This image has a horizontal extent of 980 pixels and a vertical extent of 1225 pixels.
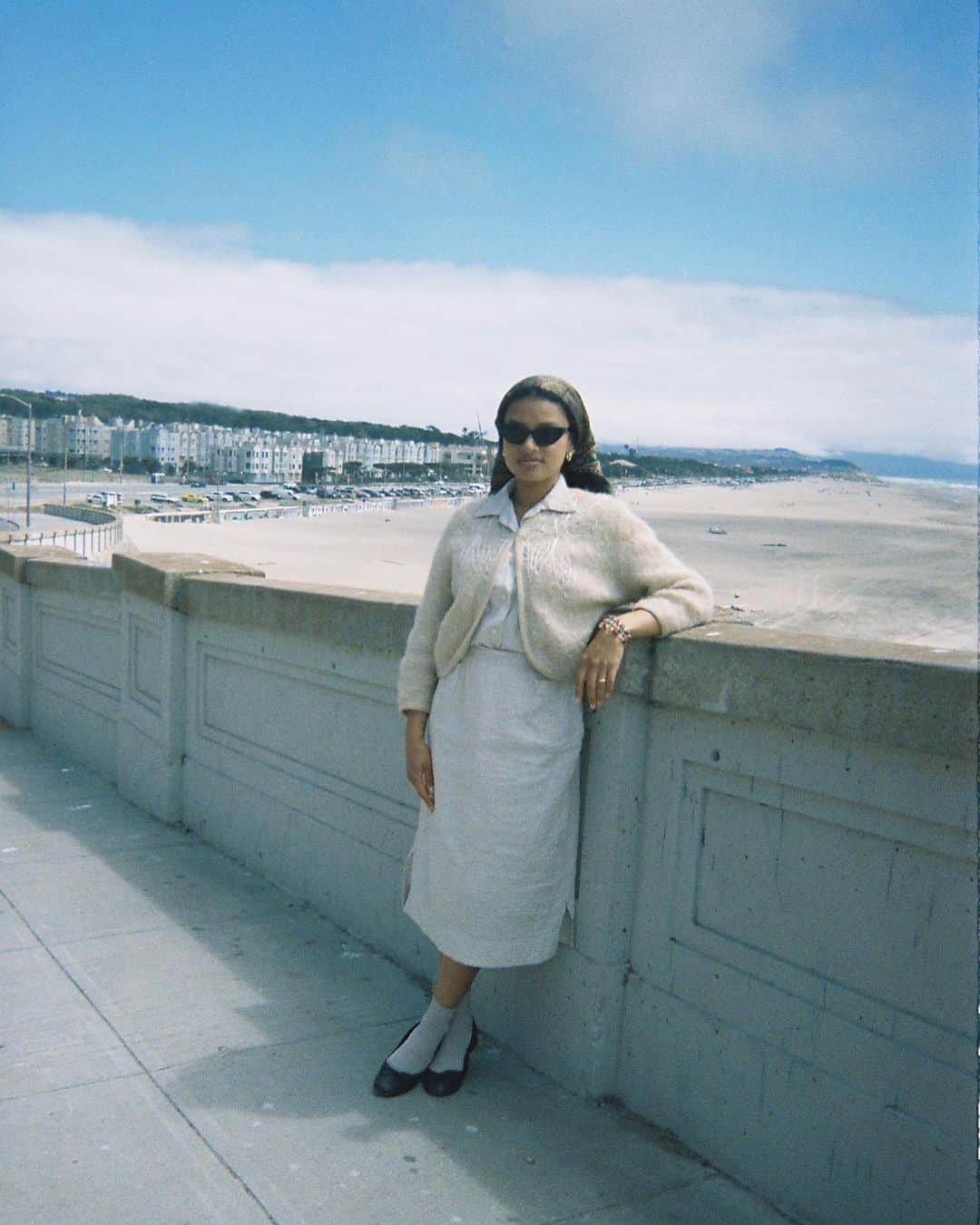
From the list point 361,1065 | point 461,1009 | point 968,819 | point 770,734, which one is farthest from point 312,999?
point 968,819

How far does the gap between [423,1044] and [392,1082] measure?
0.43 ft

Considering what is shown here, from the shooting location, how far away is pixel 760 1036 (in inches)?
114

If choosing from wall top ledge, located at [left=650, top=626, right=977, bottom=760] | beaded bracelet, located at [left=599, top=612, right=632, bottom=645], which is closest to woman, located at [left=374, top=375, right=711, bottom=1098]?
beaded bracelet, located at [left=599, top=612, right=632, bottom=645]

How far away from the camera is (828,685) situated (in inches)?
106

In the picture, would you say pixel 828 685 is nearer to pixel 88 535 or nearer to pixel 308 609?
pixel 308 609

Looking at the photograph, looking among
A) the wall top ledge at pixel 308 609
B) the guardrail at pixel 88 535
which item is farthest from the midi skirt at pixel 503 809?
the guardrail at pixel 88 535

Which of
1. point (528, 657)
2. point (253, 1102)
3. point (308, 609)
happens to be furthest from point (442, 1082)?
point (308, 609)

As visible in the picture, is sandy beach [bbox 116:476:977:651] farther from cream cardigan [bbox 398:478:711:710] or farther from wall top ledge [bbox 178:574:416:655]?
cream cardigan [bbox 398:478:711:710]

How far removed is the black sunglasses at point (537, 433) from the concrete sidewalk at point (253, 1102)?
1817 millimetres

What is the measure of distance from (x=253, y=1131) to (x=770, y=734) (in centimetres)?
169

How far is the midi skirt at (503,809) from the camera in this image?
10.3ft

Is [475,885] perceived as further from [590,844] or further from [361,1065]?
[361,1065]

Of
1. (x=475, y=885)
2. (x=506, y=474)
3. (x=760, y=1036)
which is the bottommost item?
(x=760, y=1036)

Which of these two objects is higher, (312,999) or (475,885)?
(475,885)
